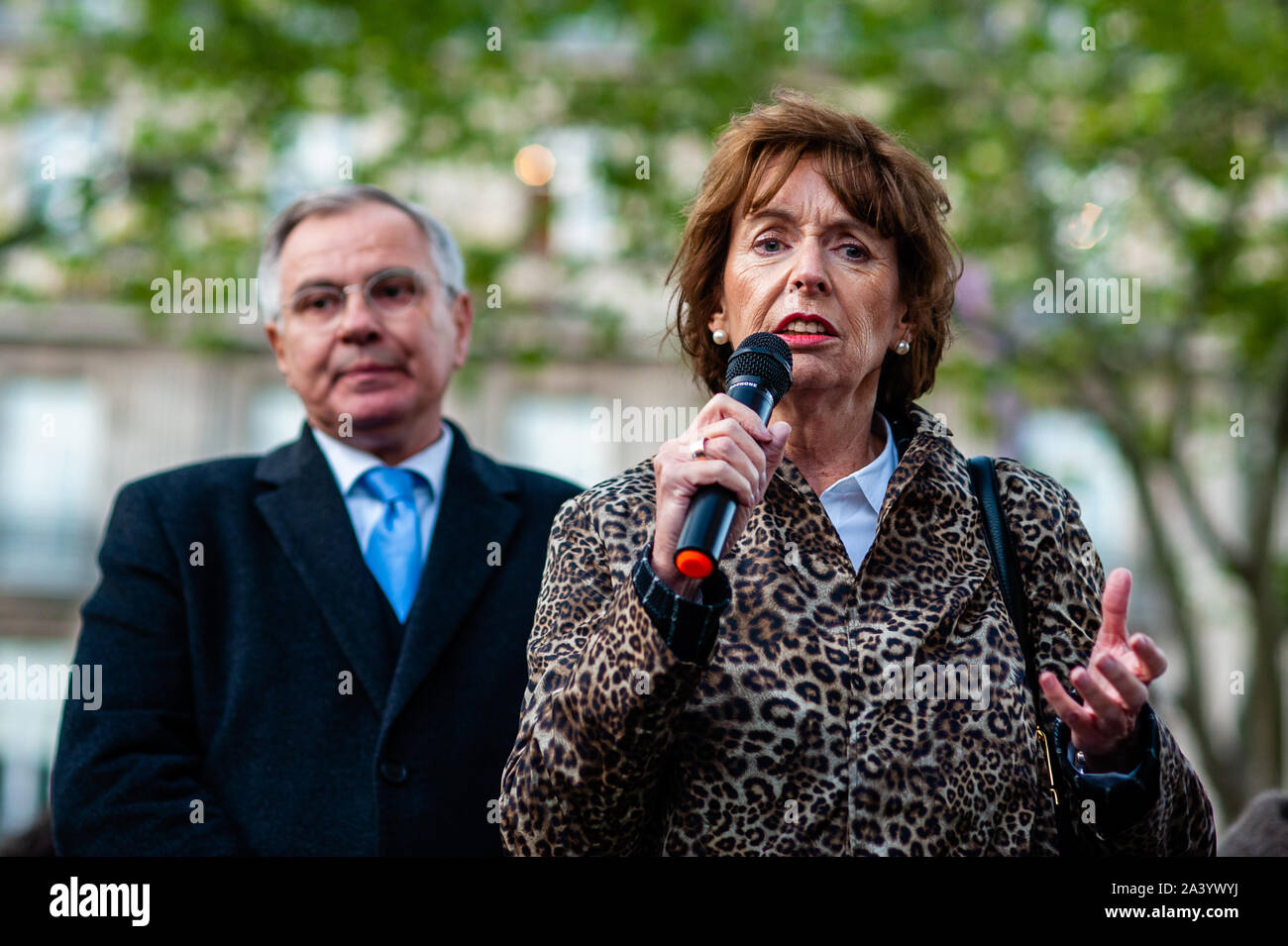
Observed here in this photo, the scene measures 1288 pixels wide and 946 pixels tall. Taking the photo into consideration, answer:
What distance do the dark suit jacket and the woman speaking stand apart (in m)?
0.90

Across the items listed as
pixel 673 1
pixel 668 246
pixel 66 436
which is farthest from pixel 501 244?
pixel 66 436

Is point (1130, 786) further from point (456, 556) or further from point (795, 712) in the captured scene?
point (456, 556)

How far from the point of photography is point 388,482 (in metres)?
3.75

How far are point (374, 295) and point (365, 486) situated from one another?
1.63 feet

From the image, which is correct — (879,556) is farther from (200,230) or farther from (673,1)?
(200,230)

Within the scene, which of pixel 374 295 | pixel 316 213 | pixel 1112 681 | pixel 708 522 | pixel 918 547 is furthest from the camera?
pixel 316 213

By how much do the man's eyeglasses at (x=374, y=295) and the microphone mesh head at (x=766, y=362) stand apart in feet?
5.04

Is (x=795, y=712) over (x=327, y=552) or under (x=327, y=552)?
under

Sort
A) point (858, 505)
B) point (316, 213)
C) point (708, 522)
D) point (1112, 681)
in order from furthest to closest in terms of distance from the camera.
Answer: point (316, 213) → point (858, 505) → point (1112, 681) → point (708, 522)

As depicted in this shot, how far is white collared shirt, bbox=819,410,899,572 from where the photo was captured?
2.66m

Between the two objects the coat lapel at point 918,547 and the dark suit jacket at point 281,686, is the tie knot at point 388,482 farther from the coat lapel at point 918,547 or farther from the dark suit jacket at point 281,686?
the coat lapel at point 918,547

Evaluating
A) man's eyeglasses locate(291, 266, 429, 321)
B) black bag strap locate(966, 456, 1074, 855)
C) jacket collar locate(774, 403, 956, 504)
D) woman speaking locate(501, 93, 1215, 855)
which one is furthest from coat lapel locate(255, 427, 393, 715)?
black bag strap locate(966, 456, 1074, 855)

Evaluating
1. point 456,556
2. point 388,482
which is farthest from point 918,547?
point 388,482

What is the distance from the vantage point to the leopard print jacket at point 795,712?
2227mm
